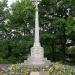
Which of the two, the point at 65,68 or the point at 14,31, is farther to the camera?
the point at 14,31

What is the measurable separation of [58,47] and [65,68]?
86.9ft

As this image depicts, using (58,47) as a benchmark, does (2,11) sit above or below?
above

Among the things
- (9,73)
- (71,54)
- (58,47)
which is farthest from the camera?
(58,47)

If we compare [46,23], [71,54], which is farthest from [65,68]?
[46,23]

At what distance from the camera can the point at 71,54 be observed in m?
39.6

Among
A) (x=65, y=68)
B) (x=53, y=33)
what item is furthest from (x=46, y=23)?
(x=65, y=68)

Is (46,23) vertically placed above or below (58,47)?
above

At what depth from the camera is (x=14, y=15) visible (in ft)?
141

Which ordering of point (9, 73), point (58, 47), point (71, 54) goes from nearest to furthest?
point (9, 73) → point (71, 54) → point (58, 47)

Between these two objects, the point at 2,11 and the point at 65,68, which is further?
the point at 2,11

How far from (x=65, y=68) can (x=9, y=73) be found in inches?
107

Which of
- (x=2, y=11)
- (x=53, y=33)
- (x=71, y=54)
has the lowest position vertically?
(x=71, y=54)

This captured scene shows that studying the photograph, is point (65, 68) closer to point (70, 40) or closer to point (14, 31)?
point (70, 40)

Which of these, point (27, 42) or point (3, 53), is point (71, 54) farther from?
point (3, 53)
